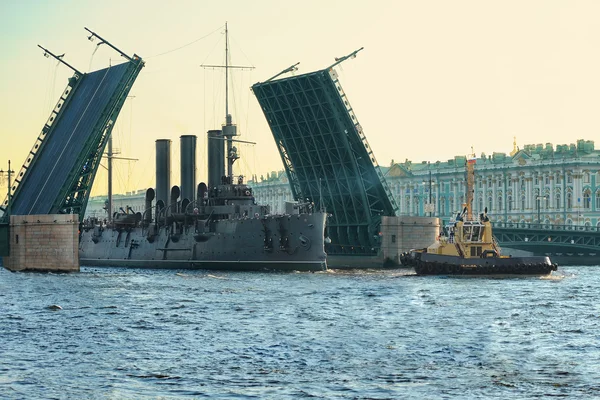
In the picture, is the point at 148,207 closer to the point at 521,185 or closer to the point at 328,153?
the point at 328,153

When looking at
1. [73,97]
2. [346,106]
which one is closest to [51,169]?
[73,97]

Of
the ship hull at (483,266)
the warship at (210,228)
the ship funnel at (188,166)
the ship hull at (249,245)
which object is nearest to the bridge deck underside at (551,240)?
the warship at (210,228)

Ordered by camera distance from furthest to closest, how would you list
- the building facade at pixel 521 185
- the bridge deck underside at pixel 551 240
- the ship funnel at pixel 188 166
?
the building facade at pixel 521 185 < the bridge deck underside at pixel 551 240 < the ship funnel at pixel 188 166

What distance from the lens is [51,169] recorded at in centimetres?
5825

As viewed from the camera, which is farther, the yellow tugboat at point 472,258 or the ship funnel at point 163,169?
the ship funnel at point 163,169

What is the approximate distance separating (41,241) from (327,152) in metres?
15.0

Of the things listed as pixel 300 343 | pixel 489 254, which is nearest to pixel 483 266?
pixel 489 254

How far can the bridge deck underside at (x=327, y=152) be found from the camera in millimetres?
55812

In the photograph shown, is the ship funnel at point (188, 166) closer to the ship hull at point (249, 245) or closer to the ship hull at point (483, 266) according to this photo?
the ship hull at point (249, 245)

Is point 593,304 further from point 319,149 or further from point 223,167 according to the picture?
point 223,167

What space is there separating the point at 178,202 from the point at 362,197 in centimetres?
1114

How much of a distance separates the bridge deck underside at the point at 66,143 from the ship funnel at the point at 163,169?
1127cm

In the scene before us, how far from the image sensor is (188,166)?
226 ft

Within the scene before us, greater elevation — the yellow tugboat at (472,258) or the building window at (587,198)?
the building window at (587,198)
